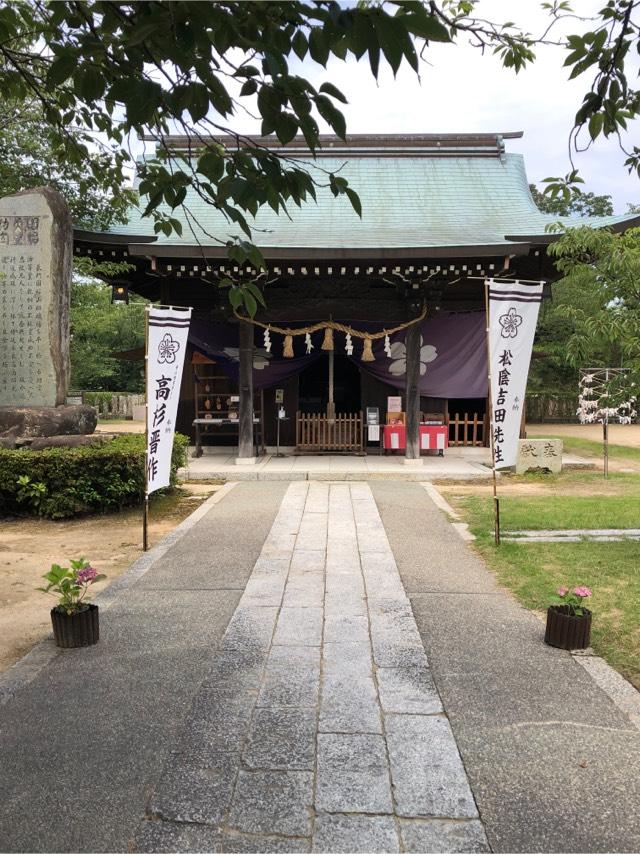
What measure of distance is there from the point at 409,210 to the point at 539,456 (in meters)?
6.29

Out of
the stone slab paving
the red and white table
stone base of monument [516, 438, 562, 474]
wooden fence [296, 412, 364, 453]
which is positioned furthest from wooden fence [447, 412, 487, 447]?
the stone slab paving

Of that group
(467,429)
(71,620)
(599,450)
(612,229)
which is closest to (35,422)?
(71,620)

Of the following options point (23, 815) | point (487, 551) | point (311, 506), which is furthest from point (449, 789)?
point (311, 506)

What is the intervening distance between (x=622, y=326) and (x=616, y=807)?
153 inches

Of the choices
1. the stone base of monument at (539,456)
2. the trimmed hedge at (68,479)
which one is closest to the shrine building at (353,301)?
the stone base of monument at (539,456)

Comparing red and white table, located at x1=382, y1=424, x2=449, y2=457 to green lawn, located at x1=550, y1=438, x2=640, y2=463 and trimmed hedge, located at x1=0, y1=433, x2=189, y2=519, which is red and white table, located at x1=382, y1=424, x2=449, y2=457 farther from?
trimmed hedge, located at x1=0, y1=433, x2=189, y2=519

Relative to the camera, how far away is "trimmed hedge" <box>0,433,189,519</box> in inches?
277

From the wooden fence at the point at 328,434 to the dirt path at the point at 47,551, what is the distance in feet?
12.8

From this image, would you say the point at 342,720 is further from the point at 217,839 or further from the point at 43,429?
the point at 43,429

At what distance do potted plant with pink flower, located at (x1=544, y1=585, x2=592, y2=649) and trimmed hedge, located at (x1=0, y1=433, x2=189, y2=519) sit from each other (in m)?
5.47

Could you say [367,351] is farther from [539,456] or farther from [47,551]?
[47,551]

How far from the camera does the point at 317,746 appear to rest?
7.96 feet

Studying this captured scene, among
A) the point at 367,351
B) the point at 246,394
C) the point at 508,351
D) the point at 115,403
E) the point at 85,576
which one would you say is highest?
the point at 367,351

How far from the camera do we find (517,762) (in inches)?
91.6
